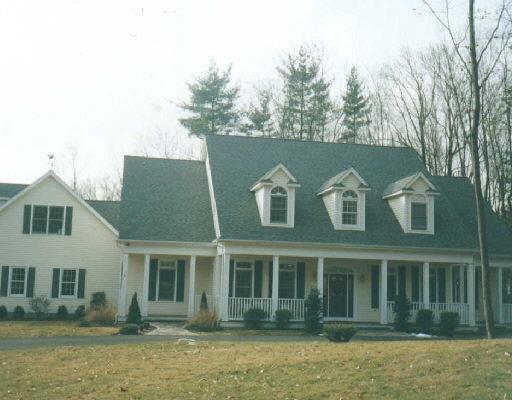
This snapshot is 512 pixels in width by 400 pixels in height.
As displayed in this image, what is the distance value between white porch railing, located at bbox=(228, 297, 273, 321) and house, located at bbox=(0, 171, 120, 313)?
7.50 metres

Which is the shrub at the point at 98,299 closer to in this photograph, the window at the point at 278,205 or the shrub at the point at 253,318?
the shrub at the point at 253,318

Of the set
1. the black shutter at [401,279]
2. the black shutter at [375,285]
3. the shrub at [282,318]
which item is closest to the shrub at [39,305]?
the shrub at [282,318]

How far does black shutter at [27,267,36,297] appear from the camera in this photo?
31.3 m

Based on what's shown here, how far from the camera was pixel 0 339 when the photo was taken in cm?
2116

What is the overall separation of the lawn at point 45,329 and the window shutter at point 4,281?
2.64 m

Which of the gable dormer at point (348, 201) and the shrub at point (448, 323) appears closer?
the shrub at point (448, 323)

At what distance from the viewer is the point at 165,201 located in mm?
31453

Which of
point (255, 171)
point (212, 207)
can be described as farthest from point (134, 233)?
point (255, 171)

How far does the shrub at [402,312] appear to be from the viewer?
27.7 meters

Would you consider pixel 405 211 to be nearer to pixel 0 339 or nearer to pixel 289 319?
pixel 289 319

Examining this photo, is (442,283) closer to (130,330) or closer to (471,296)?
(471,296)

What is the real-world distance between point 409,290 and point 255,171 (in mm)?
9226

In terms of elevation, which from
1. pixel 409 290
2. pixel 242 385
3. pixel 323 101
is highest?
pixel 323 101

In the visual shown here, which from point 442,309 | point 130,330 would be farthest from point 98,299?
point 442,309
